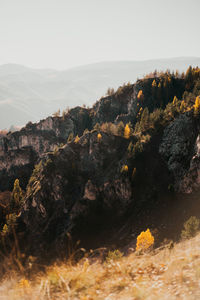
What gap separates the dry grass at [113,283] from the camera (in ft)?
17.1

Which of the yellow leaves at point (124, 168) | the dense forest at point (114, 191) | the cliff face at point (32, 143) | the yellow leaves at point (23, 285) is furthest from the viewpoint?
the cliff face at point (32, 143)

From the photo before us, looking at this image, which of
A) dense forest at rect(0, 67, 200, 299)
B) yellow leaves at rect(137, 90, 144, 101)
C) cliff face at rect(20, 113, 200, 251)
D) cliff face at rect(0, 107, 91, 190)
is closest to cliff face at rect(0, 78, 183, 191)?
cliff face at rect(0, 107, 91, 190)

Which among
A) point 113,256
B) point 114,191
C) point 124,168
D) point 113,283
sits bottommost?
point 114,191

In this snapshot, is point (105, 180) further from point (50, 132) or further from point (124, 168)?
point (50, 132)

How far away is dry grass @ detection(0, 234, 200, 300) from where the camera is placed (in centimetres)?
520

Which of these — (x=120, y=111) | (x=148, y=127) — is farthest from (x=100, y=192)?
(x=120, y=111)

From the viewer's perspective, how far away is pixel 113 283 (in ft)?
20.2

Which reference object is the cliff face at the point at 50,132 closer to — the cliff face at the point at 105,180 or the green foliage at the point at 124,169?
the cliff face at the point at 105,180

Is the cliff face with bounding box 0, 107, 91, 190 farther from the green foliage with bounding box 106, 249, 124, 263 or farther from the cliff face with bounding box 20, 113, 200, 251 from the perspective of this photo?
the green foliage with bounding box 106, 249, 124, 263

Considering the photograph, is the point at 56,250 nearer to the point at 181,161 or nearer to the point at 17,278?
the point at 181,161

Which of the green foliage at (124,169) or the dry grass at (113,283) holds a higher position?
the dry grass at (113,283)

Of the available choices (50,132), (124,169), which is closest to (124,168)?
(124,169)

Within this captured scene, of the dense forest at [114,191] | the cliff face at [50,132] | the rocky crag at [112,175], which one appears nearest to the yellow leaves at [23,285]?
the dense forest at [114,191]

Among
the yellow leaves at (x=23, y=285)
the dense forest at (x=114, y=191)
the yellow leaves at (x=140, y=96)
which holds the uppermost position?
the yellow leaves at (x=140, y=96)
